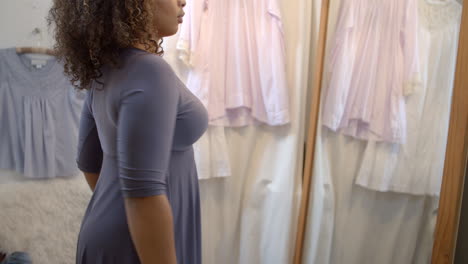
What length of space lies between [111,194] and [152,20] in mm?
372

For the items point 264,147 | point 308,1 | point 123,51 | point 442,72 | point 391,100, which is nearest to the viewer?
point 123,51

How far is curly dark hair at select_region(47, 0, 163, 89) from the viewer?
568 mm

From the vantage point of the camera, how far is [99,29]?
0.57 m

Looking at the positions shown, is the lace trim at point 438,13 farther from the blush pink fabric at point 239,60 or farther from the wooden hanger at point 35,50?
the wooden hanger at point 35,50

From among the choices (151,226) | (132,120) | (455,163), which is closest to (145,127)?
(132,120)

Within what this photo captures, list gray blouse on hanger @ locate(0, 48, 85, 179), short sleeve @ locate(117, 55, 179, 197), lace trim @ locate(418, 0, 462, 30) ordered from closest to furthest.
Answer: short sleeve @ locate(117, 55, 179, 197)
lace trim @ locate(418, 0, 462, 30)
gray blouse on hanger @ locate(0, 48, 85, 179)

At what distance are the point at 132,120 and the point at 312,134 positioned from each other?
908 millimetres

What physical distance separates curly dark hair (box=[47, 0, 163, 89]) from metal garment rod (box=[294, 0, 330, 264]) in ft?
2.59

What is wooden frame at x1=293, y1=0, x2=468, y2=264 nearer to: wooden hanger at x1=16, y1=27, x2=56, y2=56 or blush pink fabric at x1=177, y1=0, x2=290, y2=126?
blush pink fabric at x1=177, y1=0, x2=290, y2=126

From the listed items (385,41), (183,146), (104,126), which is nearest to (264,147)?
(385,41)

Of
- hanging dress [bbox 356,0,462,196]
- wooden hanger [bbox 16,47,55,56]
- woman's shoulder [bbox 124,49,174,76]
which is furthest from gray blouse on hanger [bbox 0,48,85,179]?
hanging dress [bbox 356,0,462,196]

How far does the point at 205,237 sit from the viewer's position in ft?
5.03

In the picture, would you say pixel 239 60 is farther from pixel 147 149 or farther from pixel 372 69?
pixel 147 149

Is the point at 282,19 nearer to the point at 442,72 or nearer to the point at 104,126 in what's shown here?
the point at 442,72
